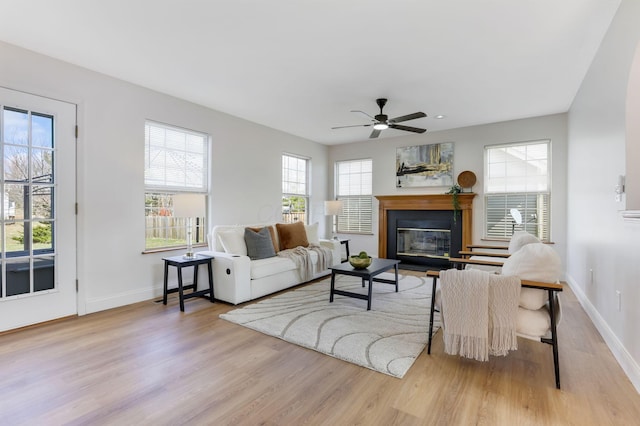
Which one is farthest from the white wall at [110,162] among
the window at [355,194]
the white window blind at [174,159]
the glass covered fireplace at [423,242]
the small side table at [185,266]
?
the glass covered fireplace at [423,242]

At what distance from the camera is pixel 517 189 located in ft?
17.6

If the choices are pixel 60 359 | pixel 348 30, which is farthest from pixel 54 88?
pixel 348 30

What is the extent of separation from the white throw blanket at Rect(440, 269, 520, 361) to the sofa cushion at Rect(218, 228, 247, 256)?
2788 millimetres

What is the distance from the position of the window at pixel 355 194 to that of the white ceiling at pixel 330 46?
2.65 metres

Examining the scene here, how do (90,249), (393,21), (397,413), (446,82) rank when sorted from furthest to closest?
(446,82) < (90,249) < (393,21) < (397,413)

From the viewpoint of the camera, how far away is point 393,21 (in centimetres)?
254

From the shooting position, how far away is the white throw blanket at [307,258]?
15.0 feet

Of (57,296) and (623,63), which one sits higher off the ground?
(623,63)

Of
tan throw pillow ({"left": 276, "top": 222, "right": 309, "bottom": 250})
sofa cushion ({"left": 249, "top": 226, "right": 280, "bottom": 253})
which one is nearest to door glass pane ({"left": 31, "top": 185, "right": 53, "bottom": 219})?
sofa cushion ({"left": 249, "top": 226, "right": 280, "bottom": 253})

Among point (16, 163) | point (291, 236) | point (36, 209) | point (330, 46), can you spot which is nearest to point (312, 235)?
point (291, 236)

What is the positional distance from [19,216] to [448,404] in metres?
3.97

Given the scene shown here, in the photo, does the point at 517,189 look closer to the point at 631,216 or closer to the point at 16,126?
the point at 631,216

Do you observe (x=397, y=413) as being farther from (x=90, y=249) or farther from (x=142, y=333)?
(x=90, y=249)

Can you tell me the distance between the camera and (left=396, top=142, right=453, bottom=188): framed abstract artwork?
233 inches
